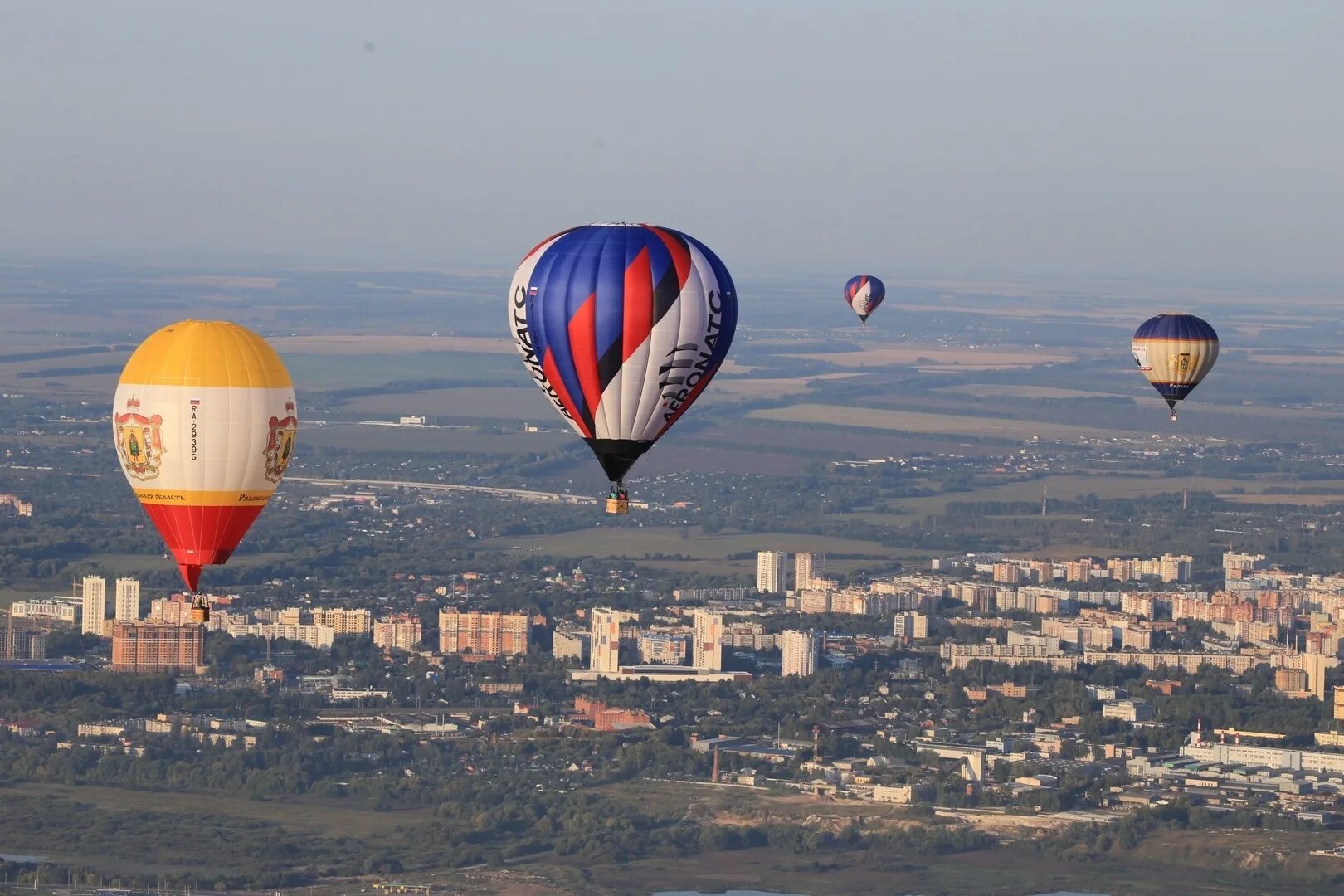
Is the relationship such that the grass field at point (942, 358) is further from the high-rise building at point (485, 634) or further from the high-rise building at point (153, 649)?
the high-rise building at point (153, 649)

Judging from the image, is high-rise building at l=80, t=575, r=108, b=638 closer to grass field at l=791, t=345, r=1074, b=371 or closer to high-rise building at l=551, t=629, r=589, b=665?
high-rise building at l=551, t=629, r=589, b=665

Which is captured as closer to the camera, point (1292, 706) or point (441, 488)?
point (1292, 706)

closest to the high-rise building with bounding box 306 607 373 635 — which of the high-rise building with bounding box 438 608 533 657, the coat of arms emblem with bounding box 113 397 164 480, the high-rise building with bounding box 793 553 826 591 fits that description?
the high-rise building with bounding box 438 608 533 657

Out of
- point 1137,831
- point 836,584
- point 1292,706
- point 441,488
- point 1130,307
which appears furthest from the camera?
point 1130,307

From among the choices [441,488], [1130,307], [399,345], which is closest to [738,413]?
[441,488]

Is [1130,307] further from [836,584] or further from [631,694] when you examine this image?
[631,694]

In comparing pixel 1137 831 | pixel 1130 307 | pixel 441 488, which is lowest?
pixel 1137 831
